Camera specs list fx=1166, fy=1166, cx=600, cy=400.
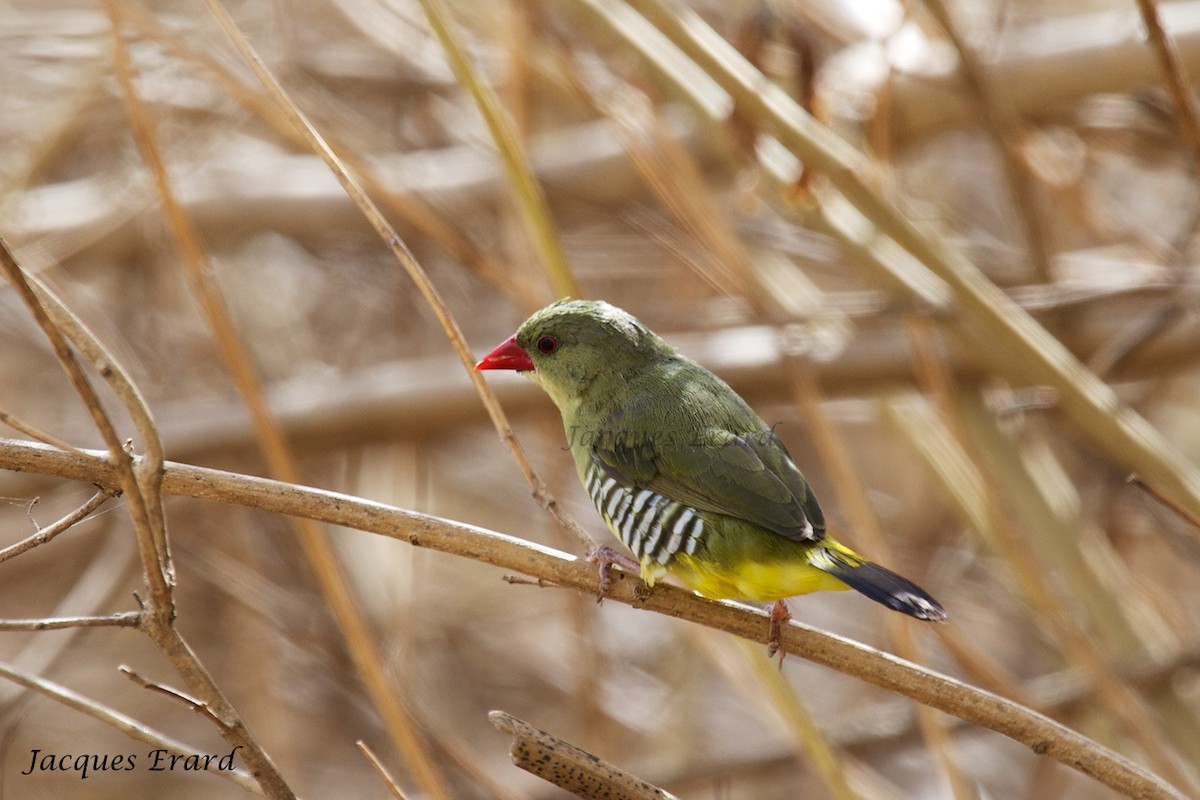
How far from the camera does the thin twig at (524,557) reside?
183 centimetres

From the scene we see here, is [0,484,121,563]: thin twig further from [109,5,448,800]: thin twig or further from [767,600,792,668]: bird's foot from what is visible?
[767,600,792,668]: bird's foot

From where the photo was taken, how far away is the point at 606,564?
2.22 m

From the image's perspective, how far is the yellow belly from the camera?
220cm

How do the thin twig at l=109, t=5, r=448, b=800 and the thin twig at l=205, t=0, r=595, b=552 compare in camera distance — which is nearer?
the thin twig at l=205, t=0, r=595, b=552

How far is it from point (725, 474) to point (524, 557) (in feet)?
1.83

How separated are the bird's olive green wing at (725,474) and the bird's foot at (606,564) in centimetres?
19

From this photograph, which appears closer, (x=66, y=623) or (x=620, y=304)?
(x=66, y=623)

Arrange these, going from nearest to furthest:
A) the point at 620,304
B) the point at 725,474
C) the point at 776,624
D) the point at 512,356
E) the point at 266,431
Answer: the point at 776,624 → the point at 725,474 → the point at 266,431 → the point at 512,356 → the point at 620,304

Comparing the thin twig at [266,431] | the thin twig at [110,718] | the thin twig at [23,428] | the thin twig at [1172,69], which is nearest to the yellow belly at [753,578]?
the thin twig at [266,431]

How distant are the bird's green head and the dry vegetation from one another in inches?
4.1

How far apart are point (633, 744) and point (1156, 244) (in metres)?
2.89

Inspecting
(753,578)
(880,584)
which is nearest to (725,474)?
(753,578)

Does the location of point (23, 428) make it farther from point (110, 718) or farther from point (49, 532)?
point (110, 718)

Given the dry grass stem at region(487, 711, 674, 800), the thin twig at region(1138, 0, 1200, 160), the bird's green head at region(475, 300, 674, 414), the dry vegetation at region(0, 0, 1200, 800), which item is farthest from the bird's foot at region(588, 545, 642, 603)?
the thin twig at region(1138, 0, 1200, 160)
